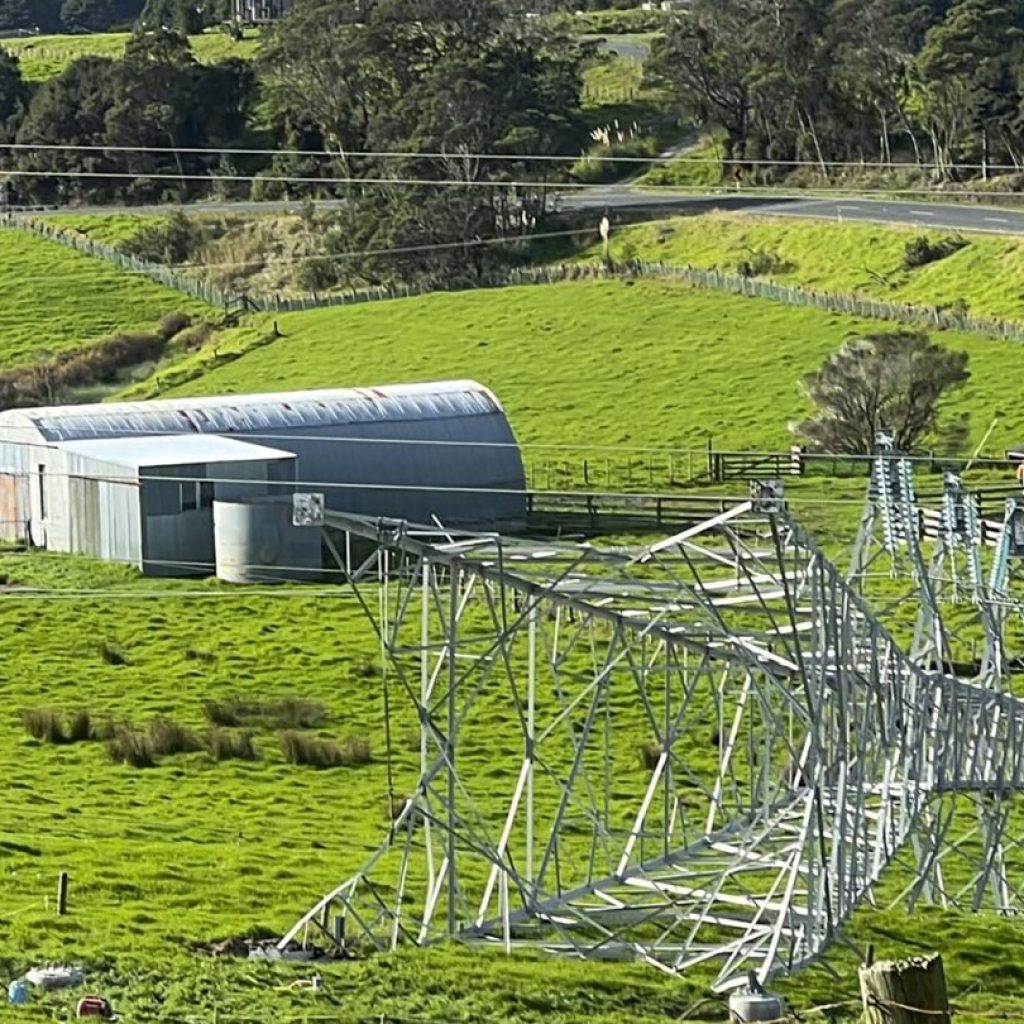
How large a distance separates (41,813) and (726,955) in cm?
1032

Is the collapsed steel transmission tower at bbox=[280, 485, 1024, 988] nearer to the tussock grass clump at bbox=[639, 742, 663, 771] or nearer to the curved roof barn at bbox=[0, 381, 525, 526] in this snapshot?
the tussock grass clump at bbox=[639, 742, 663, 771]

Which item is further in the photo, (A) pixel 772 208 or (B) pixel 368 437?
(A) pixel 772 208

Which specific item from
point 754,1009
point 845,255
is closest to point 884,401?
point 845,255

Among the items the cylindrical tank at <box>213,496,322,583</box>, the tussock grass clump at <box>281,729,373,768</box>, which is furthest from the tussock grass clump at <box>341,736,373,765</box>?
the cylindrical tank at <box>213,496,322,583</box>

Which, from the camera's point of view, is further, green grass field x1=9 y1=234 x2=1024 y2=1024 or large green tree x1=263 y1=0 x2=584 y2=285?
large green tree x1=263 y1=0 x2=584 y2=285

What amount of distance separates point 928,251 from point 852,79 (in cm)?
2021

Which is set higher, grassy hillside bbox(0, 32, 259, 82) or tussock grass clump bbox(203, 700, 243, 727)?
grassy hillside bbox(0, 32, 259, 82)

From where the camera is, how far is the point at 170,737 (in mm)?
38594

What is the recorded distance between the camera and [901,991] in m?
12.4

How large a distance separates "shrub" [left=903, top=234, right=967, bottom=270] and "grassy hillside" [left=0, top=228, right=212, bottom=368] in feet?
79.0

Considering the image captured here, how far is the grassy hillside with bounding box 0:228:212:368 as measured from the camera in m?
93.3

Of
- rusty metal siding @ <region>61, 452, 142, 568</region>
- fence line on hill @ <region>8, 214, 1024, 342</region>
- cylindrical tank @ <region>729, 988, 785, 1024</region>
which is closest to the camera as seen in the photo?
cylindrical tank @ <region>729, 988, 785, 1024</region>

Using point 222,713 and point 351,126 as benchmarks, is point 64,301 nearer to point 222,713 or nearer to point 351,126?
point 351,126

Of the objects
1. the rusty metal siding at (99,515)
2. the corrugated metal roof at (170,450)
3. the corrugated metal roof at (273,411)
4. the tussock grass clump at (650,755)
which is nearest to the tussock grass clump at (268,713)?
the tussock grass clump at (650,755)
